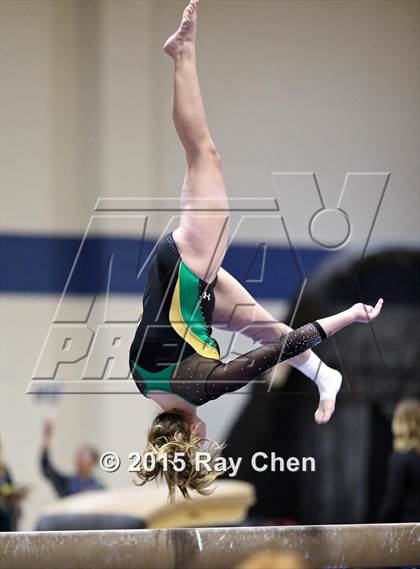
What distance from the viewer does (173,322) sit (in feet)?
7.80

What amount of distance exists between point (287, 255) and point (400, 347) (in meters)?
0.60

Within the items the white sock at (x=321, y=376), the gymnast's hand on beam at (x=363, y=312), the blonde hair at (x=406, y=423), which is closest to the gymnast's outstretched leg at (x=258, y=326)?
the white sock at (x=321, y=376)

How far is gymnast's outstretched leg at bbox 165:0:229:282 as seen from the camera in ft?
7.97

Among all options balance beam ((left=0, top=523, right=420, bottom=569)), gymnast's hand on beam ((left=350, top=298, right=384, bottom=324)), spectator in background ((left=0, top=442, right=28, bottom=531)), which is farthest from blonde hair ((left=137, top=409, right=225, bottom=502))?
spectator in background ((left=0, top=442, right=28, bottom=531))

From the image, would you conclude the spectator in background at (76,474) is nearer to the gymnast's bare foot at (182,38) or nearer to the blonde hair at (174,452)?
the blonde hair at (174,452)

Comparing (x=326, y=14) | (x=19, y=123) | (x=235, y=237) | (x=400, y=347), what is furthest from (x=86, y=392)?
(x=326, y=14)

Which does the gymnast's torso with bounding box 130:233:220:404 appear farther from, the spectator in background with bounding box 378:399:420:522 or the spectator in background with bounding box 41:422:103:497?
the spectator in background with bounding box 378:399:420:522

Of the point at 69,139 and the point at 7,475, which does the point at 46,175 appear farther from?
the point at 7,475

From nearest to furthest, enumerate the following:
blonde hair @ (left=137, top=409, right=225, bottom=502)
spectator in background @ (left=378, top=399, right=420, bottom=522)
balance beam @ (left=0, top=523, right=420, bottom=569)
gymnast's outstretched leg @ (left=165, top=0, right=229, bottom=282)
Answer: balance beam @ (left=0, top=523, right=420, bottom=569) → blonde hair @ (left=137, top=409, right=225, bottom=502) → gymnast's outstretched leg @ (left=165, top=0, right=229, bottom=282) → spectator in background @ (left=378, top=399, right=420, bottom=522)

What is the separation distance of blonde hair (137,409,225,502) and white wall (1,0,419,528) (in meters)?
0.56

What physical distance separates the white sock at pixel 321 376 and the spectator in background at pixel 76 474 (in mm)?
901

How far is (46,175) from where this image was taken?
2986mm

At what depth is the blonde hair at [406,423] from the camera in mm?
3242

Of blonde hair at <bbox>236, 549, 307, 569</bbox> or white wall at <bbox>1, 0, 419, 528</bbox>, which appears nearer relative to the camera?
blonde hair at <bbox>236, 549, 307, 569</bbox>
